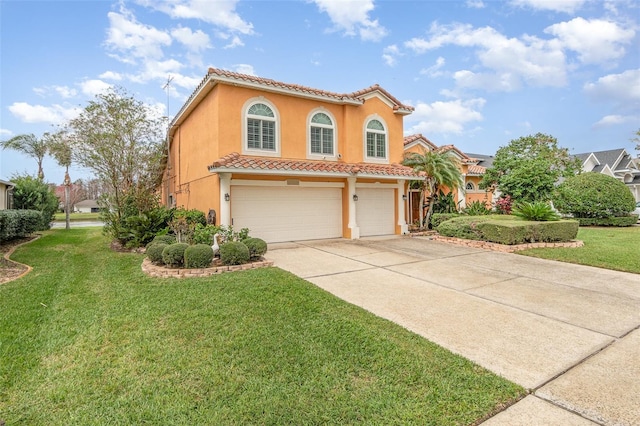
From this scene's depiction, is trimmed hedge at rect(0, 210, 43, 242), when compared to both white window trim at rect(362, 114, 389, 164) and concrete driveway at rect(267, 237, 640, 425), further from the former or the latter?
white window trim at rect(362, 114, 389, 164)

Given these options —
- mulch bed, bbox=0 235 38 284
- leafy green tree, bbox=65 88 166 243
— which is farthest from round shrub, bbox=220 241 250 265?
leafy green tree, bbox=65 88 166 243

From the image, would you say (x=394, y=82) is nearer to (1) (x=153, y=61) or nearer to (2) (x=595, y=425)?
(1) (x=153, y=61)

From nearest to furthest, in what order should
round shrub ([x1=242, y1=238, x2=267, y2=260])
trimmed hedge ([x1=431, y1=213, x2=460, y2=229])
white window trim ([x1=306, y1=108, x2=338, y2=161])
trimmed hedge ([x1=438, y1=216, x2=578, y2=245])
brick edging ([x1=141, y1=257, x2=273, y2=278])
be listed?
brick edging ([x1=141, y1=257, x2=273, y2=278])
round shrub ([x1=242, y1=238, x2=267, y2=260])
trimmed hedge ([x1=438, y1=216, x2=578, y2=245])
white window trim ([x1=306, y1=108, x2=338, y2=161])
trimmed hedge ([x1=431, y1=213, x2=460, y2=229])

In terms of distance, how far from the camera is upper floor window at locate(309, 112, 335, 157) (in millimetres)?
14367

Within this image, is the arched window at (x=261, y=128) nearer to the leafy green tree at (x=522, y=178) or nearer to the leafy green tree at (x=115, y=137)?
the leafy green tree at (x=115, y=137)

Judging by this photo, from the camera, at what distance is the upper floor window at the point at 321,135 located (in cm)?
1437

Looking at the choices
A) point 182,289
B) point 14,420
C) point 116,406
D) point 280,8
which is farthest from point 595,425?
point 280,8

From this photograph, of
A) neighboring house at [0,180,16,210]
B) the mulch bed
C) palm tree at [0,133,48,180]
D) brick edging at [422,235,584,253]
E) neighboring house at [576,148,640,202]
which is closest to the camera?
the mulch bed

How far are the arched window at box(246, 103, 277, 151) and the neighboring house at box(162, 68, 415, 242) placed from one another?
40 millimetres

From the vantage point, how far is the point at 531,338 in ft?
14.7

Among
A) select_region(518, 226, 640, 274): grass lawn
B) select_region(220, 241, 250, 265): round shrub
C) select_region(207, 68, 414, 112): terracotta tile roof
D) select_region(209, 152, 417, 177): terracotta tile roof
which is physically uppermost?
select_region(207, 68, 414, 112): terracotta tile roof

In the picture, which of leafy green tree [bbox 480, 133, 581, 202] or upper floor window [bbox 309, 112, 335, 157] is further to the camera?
leafy green tree [bbox 480, 133, 581, 202]

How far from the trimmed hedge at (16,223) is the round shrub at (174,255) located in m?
8.78

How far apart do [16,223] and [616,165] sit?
5567 cm
